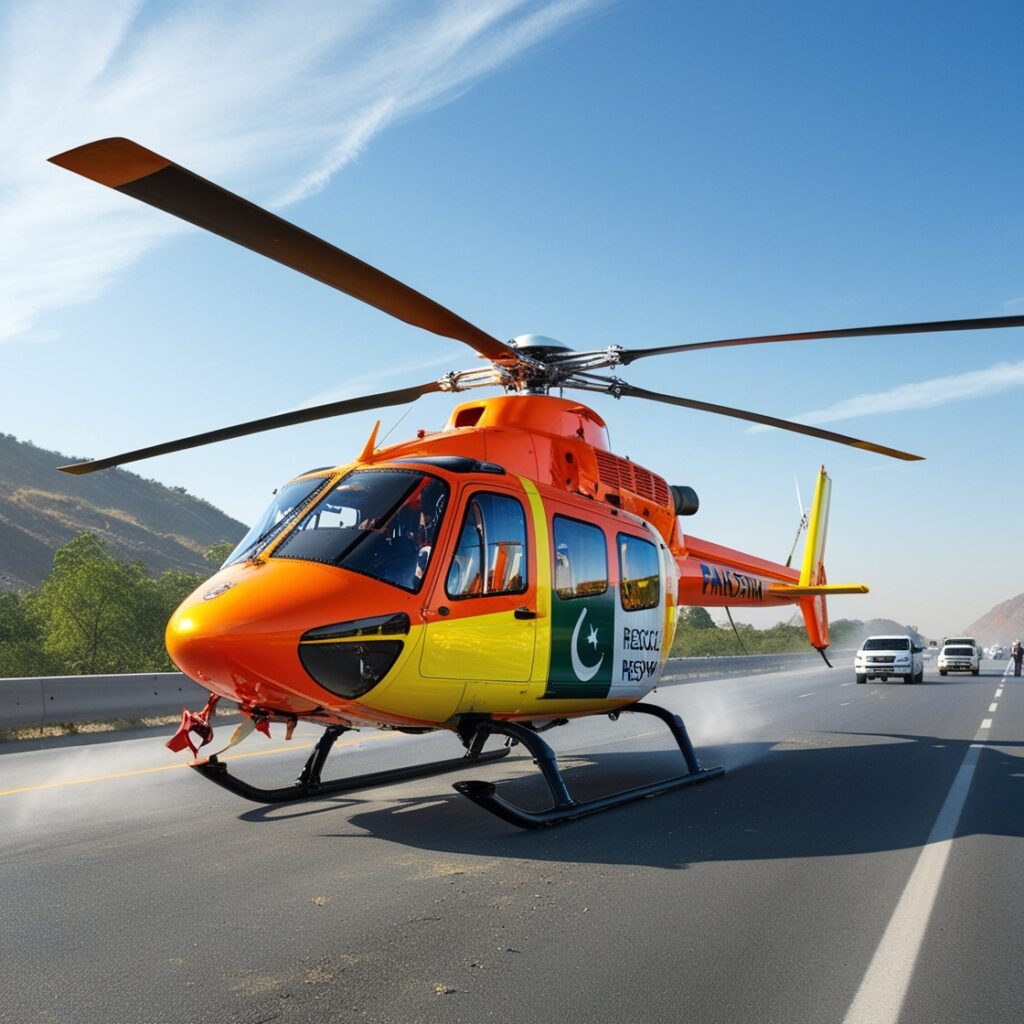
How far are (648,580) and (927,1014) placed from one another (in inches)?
224

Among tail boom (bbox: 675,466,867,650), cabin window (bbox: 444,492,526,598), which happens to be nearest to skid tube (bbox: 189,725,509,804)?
cabin window (bbox: 444,492,526,598)

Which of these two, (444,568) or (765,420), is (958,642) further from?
(444,568)

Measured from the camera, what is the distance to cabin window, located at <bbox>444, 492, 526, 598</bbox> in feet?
21.2

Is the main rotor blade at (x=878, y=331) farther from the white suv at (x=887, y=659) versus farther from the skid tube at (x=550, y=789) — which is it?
the white suv at (x=887, y=659)

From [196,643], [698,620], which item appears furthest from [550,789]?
[698,620]

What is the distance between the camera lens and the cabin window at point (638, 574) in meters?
8.35

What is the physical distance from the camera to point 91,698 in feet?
39.8

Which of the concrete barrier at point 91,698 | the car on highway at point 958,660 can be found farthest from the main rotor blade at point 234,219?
the car on highway at point 958,660

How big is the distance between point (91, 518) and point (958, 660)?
7291 centimetres

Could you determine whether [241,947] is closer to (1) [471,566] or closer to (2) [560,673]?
(1) [471,566]

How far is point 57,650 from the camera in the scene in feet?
60.3

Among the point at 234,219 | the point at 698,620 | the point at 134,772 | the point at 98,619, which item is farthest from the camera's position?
the point at 698,620

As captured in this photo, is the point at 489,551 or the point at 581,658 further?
the point at 581,658

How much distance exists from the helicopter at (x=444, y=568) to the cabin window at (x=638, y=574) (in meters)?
0.03
